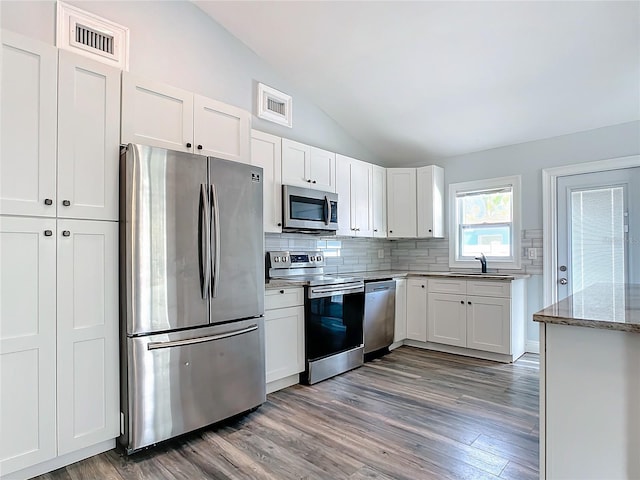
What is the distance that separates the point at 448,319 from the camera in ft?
13.3

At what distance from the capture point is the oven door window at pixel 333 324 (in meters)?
3.18

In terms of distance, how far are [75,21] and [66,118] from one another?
37.5 inches

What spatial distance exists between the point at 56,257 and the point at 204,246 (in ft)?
2.47

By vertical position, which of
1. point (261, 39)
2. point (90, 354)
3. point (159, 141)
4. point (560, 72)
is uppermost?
point (261, 39)

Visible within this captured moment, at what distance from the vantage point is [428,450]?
213 centimetres

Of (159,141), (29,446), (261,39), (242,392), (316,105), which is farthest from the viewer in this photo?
(316,105)

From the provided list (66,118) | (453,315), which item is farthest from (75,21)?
(453,315)

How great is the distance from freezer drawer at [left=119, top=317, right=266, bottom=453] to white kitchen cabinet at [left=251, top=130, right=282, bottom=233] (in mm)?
1024

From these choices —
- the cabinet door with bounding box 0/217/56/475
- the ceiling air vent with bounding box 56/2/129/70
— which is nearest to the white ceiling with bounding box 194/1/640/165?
the ceiling air vent with bounding box 56/2/129/70

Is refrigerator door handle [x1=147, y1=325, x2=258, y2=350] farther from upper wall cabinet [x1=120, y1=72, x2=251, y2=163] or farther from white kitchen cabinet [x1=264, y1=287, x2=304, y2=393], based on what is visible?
upper wall cabinet [x1=120, y1=72, x2=251, y2=163]

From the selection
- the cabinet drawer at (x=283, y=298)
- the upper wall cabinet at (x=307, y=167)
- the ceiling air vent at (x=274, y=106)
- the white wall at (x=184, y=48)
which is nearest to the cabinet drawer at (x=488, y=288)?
the upper wall cabinet at (x=307, y=167)

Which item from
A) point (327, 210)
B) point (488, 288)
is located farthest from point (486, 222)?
point (327, 210)

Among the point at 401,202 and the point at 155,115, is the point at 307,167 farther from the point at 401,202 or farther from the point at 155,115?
the point at 155,115

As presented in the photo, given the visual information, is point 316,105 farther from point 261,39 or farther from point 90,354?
point 90,354
